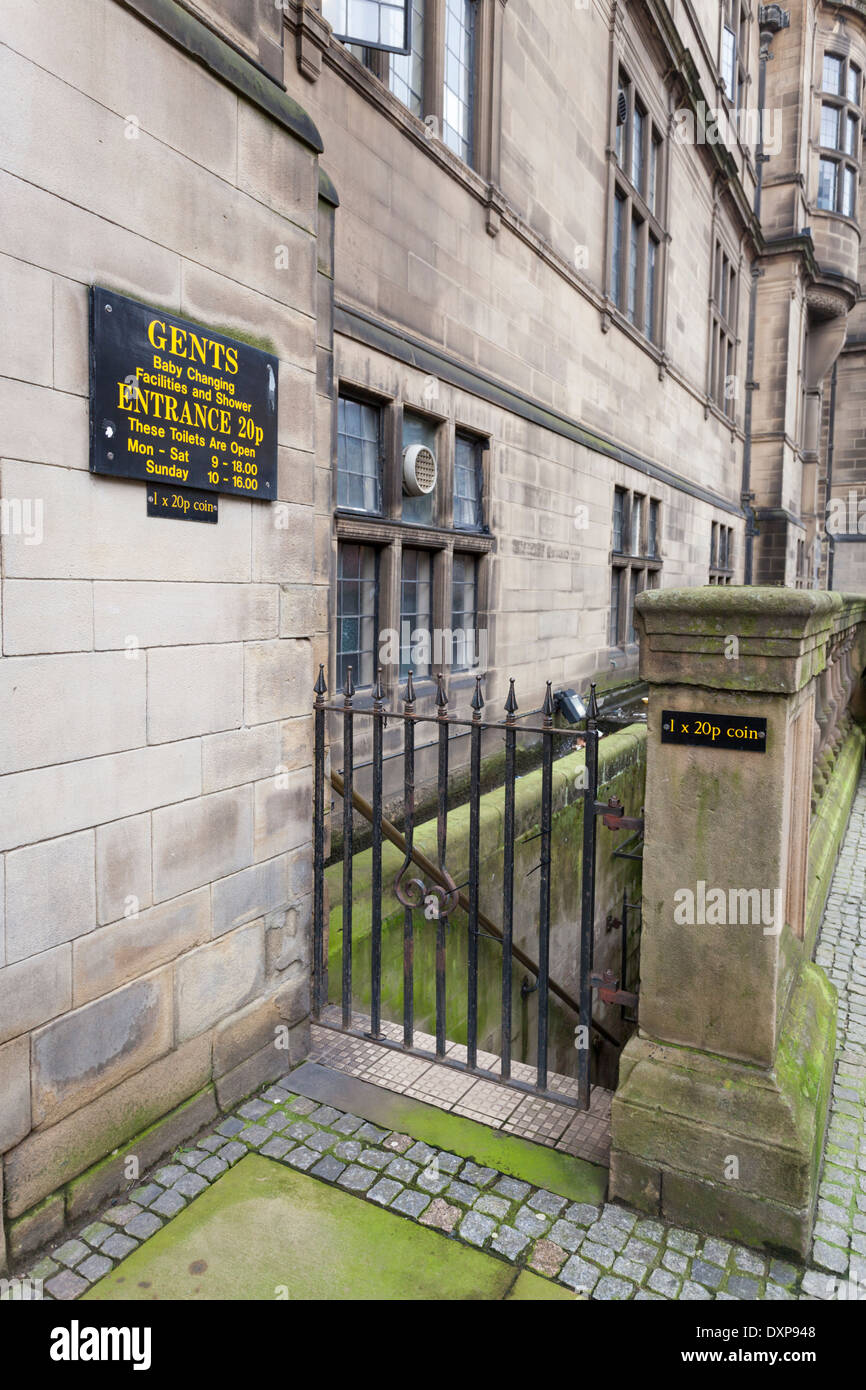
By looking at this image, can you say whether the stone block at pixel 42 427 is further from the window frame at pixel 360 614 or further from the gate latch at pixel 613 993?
the window frame at pixel 360 614

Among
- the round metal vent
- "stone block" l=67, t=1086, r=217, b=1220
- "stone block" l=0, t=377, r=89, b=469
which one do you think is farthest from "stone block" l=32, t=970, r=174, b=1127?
the round metal vent

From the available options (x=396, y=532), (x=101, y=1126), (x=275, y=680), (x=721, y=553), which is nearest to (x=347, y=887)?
(x=275, y=680)

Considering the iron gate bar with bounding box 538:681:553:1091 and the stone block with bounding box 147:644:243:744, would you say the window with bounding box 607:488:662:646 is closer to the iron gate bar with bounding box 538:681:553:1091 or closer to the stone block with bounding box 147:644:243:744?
the iron gate bar with bounding box 538:681:553:1091

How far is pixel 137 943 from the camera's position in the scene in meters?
2.97

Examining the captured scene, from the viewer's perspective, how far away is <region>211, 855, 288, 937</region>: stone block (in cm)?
336

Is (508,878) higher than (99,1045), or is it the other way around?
(508,878)

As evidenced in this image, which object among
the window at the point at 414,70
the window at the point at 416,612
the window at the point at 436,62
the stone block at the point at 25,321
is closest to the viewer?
the stone block at the point at 25,321

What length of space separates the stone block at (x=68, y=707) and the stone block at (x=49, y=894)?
10.5 inches

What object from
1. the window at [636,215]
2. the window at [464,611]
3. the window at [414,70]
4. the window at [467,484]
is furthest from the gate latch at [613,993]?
the window at [636,215]

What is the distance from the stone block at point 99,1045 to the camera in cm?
263

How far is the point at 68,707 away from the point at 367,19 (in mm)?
5095

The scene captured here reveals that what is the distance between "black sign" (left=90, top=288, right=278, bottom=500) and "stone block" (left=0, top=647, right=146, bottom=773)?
61 centimetres

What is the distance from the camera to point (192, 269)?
3.03 m

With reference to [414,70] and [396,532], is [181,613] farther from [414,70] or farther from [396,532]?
[414,70]
